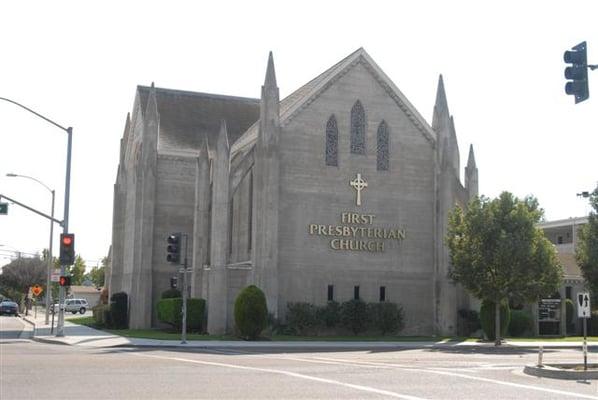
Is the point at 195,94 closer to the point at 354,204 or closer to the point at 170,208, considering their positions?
the point at 170,208

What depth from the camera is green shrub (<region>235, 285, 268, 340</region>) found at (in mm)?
40000

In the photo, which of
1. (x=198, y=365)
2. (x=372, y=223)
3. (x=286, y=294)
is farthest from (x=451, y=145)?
(x=198, y=365)

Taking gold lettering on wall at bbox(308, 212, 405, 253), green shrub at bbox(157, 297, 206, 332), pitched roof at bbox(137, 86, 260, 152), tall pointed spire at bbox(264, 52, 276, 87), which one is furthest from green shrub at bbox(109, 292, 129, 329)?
tall pointed spire at bbox(264, 52, 276, 87)

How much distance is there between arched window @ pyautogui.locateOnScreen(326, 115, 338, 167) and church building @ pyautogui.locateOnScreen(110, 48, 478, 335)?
0.18ft

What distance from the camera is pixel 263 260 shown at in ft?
141

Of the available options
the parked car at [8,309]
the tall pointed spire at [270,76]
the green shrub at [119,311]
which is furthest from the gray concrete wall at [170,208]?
the parked car at [8,309]

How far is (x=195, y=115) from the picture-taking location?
196ft

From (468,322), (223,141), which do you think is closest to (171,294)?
(223,141)

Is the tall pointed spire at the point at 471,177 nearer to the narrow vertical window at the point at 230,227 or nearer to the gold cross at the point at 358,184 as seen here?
the gold cross at the point at 358,184

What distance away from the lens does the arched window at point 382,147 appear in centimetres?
4769

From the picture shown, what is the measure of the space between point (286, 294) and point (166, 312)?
25.0 feet

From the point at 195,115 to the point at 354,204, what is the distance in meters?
18.1

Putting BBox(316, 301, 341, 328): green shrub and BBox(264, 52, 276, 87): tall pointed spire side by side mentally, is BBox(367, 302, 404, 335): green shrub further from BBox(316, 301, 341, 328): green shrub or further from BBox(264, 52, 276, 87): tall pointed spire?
BBox(264, 52, 276, 87): tall pointed spire

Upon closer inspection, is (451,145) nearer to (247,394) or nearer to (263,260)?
(263,260)
